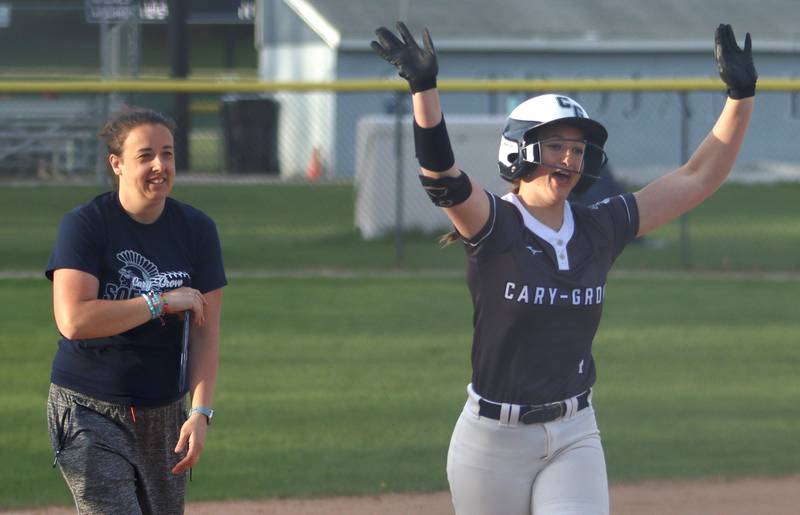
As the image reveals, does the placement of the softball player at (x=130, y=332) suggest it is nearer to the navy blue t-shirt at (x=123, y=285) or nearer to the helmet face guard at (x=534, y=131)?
the navy blue t-shirt at (x=123, y=285)

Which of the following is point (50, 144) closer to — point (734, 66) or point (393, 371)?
point (393, 371)

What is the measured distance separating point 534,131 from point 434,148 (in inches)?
16.4

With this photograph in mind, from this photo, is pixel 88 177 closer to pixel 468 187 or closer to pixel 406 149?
pixel 406 149

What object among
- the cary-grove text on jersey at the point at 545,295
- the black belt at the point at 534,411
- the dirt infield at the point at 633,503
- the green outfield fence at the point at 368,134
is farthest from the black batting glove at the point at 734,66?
the green outfield fence at the point at 368,134

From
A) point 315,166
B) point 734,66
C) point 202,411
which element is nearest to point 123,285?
point 202,411

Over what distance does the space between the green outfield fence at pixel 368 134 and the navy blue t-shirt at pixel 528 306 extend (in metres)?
9.75

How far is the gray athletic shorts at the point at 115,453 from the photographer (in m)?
3.92

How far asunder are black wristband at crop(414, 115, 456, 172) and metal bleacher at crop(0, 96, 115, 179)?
15.0 m

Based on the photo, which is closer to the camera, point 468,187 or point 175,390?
point 468,187

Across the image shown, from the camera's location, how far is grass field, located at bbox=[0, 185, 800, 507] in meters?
7.12

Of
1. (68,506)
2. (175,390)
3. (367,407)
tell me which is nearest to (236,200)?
(367,407)

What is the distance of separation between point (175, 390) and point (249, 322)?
675 cm

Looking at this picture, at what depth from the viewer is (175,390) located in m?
4.18

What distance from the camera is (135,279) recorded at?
160 inches
